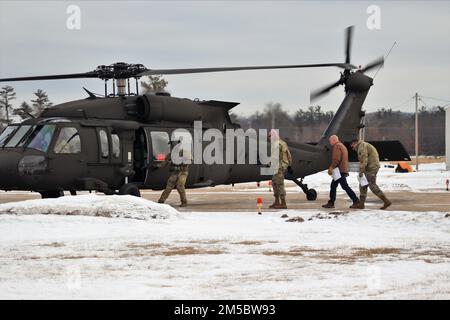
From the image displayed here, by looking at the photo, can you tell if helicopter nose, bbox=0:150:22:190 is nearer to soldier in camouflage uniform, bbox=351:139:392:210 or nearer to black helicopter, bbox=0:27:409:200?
black helicopter, bbox=0:27:409:200

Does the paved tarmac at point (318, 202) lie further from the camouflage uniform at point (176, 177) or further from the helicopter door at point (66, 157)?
the helicopter door at point (66, 157)

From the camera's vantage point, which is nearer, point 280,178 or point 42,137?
point 42,137

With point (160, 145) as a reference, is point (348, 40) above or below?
above

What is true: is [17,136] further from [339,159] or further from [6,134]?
[339,159]

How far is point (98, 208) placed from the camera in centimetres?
1427

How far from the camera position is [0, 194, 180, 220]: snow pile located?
14.2 m

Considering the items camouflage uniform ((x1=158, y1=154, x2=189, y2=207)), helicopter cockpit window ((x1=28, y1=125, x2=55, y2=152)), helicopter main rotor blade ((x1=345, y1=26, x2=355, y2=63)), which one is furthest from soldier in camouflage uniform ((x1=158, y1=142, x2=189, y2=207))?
helicopter main rotor blade ((x1=345, y1=26, x2=355, y2=63))

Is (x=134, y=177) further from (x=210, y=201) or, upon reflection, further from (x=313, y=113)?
(x=313, y=113)

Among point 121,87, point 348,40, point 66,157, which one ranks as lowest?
point 66,157

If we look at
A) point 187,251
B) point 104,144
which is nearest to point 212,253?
point 187,251

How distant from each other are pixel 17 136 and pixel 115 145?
7.52ft

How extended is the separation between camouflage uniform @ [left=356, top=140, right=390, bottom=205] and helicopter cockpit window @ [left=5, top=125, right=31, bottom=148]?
7.67 metres

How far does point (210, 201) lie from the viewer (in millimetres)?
22859

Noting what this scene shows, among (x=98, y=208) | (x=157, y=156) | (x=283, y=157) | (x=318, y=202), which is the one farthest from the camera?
(x=318, y=202)
